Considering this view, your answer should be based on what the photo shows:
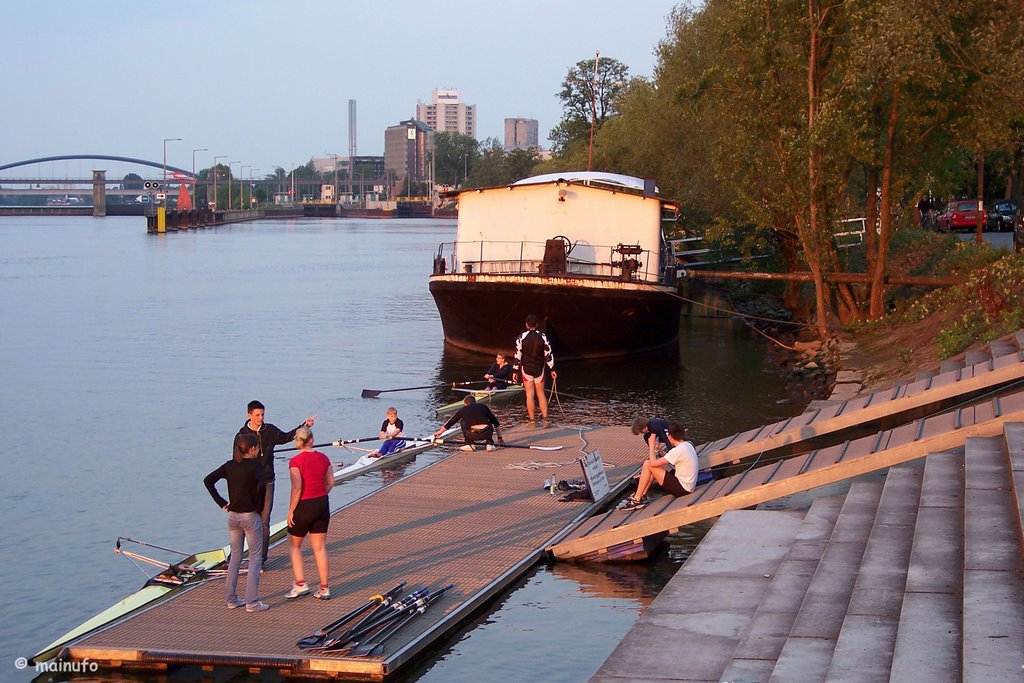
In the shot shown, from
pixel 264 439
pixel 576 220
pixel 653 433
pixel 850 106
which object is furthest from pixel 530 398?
pixel 850 106

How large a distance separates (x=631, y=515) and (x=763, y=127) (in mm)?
20754

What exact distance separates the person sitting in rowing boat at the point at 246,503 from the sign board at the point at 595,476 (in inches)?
214

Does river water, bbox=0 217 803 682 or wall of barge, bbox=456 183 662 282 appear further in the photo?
wall of barge, bbox=456 183 662 282

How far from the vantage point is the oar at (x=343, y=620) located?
10539mm

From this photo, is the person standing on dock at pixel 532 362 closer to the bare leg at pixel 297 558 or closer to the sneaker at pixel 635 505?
the sneaker at pixel 635 505

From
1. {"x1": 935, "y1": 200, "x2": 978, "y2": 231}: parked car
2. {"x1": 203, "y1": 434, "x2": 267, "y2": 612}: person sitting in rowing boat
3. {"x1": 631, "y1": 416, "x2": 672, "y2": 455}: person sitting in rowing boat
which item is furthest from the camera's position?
{"x1": 935, "y1": 200, "x2": 978, "y2": 231}: parked car

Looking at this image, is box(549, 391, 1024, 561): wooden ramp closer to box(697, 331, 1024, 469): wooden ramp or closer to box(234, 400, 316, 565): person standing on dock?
box(697, 331, 1024, 469): wooden ramp

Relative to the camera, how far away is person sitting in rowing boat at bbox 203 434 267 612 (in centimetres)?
1116

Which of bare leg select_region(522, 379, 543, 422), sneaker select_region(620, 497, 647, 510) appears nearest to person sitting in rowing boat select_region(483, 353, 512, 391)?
bare leg select_region(522, 379, 543, 422)

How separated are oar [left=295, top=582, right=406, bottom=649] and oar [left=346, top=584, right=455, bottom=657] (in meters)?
0.26

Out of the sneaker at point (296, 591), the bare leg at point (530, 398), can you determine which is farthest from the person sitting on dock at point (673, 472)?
the bare leg at point (530, 398)

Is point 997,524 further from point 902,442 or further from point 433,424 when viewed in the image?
point 433,424

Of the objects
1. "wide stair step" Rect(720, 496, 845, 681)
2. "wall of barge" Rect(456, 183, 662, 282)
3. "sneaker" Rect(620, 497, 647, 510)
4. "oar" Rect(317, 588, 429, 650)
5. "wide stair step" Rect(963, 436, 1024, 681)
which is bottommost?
"oar" Rect(317, 588, 429, 650)

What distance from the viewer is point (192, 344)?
38.9 meters
